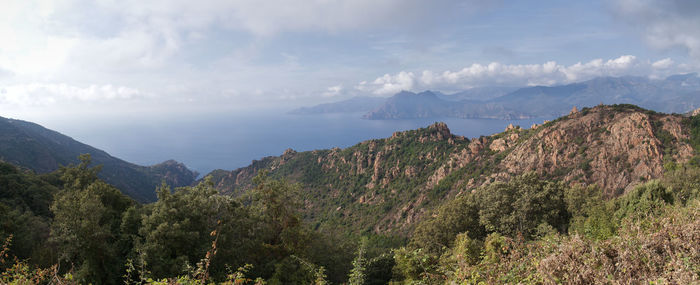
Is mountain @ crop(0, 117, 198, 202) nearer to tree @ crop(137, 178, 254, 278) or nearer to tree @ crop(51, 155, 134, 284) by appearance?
tree @ crop(51, 155, 134, 284)

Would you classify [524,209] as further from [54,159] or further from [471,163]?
[54,159]

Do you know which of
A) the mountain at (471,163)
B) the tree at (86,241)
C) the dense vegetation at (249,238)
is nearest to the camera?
the dense vegetation at (249,238)

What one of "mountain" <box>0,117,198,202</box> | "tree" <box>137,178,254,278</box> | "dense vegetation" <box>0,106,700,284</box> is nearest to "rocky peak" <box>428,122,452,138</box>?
"dense vegetation" <box>0,106,700,284</box>

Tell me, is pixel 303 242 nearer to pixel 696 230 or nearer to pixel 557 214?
pixel 696 230

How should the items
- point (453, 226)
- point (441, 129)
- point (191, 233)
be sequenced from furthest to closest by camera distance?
point (441, 129) → point (453, 226) → point (191, 233)

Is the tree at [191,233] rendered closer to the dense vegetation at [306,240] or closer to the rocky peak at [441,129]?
the dense vegetation at [306,240]

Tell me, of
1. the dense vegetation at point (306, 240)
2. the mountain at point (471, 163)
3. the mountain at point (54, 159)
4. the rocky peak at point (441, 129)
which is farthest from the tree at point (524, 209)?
the mountain at point (54, 159)

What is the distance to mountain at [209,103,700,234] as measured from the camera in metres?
34.8

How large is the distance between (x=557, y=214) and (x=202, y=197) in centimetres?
2338

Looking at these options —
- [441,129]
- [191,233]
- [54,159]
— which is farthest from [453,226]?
[54,159]

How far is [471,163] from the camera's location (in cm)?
5216

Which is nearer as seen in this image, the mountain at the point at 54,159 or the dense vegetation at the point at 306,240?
the dense vegetation at the point at 306,240

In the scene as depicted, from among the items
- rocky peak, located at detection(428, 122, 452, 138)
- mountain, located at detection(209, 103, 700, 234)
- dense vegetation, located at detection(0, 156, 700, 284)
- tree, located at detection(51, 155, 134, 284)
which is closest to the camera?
dense vegetation, located at detection(0, 156, 700, 284)

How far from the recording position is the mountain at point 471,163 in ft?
114
